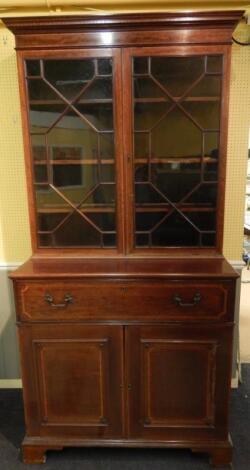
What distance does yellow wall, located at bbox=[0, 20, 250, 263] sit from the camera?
1.79 meters

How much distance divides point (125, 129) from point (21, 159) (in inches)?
27.7

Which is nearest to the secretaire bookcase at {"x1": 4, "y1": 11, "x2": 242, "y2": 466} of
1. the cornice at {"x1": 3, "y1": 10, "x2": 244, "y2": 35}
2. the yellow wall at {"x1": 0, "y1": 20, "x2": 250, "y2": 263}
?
the cornice at {"x1": 3, "y1": 10, "x2": 244, "y2": 35}

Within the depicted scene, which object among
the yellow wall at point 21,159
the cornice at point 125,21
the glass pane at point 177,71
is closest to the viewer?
the cornice at point 125,21

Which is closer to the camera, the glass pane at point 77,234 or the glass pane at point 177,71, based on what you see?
the glass pane at point 177,71

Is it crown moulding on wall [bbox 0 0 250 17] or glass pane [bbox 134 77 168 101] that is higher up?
crown moulding on wall [bbox 0 0 250 17]

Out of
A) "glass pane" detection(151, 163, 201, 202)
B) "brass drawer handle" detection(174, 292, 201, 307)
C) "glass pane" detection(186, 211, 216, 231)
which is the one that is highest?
"glass pane" detection(151, 163, 201, 202)

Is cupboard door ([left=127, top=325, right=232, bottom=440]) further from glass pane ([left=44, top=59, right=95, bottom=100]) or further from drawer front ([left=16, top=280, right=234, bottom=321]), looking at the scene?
glass pane ([left=44, top=59, right=95, bottom=100])

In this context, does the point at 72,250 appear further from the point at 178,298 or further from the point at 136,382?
the point at 136,382

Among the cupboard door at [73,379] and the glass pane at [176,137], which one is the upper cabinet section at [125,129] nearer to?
the glass pane at [176,137]

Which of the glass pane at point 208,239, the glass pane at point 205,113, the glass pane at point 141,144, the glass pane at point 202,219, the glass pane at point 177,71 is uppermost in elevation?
the glass pane at point 177,71

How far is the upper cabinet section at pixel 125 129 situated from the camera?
149cm

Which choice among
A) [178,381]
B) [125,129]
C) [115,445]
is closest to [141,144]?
[125,129]

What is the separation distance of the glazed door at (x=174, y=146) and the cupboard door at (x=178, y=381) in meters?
0.44

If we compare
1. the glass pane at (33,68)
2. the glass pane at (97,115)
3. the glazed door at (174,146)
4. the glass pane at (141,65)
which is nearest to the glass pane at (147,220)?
the glazed door at (174,146)
